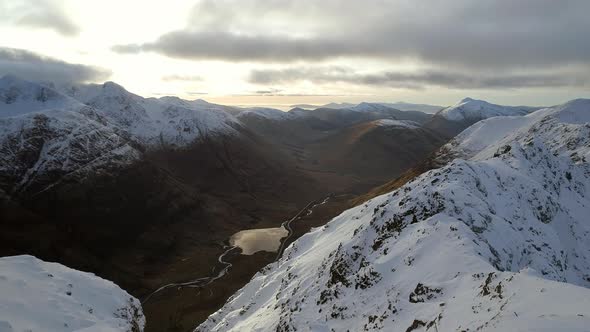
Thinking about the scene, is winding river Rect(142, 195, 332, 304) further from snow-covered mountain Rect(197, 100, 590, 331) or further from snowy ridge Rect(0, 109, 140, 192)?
snowy ridge Rect(0, 109, 140, 192)

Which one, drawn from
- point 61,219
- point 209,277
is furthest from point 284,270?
point 61,219

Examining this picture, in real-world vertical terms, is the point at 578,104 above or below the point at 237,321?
above

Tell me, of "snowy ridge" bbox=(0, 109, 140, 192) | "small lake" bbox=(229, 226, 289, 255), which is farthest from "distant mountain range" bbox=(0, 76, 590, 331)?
"small lake" bbox=(229, 226, 289, 255)

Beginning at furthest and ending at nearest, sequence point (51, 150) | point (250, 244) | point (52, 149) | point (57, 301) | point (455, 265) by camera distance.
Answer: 1. point (52, 149)
2. point (51, 150)
3. point (250, 244)
4. point (57, 301)
5. point (455, 265)

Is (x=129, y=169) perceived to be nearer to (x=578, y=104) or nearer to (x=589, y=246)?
(x=589, y=246)

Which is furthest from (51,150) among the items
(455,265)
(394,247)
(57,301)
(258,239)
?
(455,265)

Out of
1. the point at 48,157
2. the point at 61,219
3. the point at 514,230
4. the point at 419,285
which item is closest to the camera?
the point at 419,285

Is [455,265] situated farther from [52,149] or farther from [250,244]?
[52,149]
